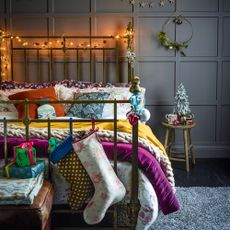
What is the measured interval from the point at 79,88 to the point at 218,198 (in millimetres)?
1811

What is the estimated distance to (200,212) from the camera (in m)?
3.07

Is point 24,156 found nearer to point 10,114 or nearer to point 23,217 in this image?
point 23,217

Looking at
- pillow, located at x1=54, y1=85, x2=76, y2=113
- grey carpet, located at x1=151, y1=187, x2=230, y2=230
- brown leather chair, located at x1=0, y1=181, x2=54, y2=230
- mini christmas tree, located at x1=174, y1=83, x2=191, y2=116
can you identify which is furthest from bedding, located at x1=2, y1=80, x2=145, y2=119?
brown leather chair, located at x1=0, y1=181, x2=54, y2=230

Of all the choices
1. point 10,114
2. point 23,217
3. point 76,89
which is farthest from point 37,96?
point 23,217

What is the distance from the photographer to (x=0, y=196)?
2.04 m

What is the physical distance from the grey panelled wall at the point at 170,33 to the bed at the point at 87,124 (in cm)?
16

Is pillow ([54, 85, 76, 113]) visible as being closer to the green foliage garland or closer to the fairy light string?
the fairy light string

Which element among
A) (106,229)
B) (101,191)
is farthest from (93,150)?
(106,229)

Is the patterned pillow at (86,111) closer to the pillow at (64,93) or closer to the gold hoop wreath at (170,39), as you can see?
the pillow at (64,93)

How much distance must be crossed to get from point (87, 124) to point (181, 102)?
1405 millimetres

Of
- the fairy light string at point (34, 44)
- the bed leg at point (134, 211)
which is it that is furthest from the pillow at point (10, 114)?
the bed leg at point (134, 211)

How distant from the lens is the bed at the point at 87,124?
2463 millimetres

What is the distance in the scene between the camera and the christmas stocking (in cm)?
234

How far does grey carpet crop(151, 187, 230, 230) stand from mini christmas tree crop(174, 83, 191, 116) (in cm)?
101
